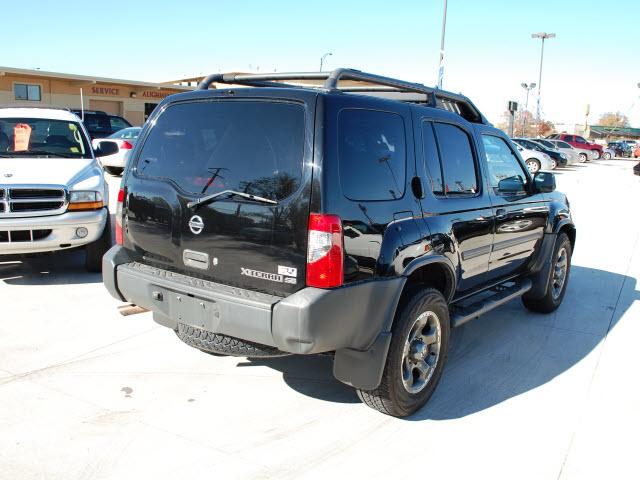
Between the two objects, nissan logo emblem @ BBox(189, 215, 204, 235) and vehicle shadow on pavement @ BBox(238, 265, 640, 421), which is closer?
nissan logo emblem @ BBox(189, 215, 204, 235)

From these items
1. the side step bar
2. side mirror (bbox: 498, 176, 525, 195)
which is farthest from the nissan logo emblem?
side mirror (bbox: 498, 176, 525, 195)

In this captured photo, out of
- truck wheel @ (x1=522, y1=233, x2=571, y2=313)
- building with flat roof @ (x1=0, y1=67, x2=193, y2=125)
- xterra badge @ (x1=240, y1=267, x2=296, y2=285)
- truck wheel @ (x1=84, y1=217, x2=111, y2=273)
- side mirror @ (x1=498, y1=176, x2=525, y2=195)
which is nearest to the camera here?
xterra badge @ (x1=240, y1=267, x2=296, y2=285)

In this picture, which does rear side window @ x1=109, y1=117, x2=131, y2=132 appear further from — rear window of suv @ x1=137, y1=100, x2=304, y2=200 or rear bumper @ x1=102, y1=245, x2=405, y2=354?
rear bumper @ x1=102, y1=245, x2=405, y2=354

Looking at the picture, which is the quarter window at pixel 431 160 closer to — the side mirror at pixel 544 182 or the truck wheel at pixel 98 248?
the side mirror at pixel 544 182

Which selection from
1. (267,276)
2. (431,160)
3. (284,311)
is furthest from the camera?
(431,160)

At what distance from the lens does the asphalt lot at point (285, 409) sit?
3156 millimetres

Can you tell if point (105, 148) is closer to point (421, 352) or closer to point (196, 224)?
point (196, 224)

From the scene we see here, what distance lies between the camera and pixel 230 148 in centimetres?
341

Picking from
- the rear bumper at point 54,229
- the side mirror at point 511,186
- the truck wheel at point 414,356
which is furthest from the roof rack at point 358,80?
the rear bumper at point 54,229

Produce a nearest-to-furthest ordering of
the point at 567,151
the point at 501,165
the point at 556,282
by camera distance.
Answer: the point at 501,165 < the point at 556,282 < the point at 567,151

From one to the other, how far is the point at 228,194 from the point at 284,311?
2.55 ft

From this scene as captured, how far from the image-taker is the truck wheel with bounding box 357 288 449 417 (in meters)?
3.48

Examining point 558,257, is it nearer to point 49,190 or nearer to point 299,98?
point 299,98

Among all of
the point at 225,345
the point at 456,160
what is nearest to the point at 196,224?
the point at 225,345
